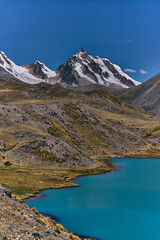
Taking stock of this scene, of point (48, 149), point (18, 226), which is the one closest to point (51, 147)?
point (48, 149)

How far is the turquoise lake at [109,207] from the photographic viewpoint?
51062mm

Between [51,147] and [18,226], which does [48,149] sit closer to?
[51,147]

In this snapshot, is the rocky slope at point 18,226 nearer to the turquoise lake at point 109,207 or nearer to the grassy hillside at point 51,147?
the turquoise lake at point 109,207

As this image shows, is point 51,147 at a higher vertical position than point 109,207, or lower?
higher

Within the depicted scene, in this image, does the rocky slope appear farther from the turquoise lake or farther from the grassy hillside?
the grassy hillside

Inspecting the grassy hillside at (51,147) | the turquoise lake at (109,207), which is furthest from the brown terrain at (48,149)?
the turquoise lake at (109,207)

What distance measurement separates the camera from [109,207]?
2584 inches

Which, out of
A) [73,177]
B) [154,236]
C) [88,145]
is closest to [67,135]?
[88,145]

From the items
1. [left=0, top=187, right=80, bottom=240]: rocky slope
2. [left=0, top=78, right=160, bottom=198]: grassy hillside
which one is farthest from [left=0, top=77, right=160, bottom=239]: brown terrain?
[left=0, top=187, right=80, bottom=240]: rocky slope

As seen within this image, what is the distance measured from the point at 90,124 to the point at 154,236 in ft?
464

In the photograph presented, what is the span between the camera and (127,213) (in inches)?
2425

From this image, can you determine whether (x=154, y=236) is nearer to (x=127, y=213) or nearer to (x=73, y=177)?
(x=127, y=213)

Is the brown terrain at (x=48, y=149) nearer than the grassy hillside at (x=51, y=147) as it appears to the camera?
Yes

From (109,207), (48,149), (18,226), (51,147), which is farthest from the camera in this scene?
(51,147)
